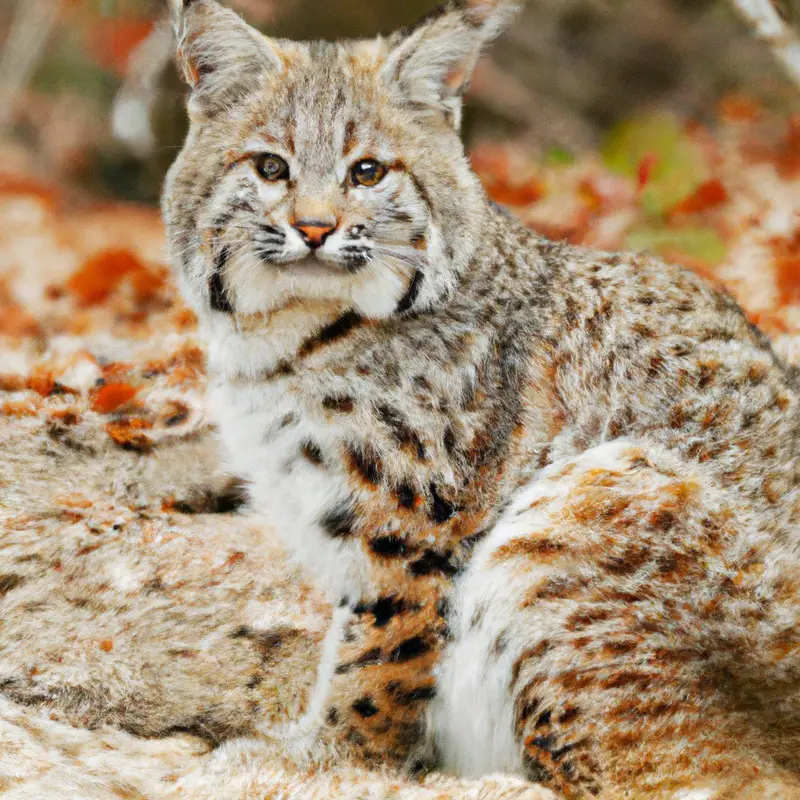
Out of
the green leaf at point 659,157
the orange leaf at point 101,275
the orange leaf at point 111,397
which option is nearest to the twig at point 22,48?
the orange leaf at point 101,275

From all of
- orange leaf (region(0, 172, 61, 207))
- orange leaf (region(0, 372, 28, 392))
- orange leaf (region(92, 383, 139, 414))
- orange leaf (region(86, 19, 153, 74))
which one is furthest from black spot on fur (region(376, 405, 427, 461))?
orange leaf (region(0, 172, 61, 207))

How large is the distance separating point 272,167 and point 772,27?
12.1 feet

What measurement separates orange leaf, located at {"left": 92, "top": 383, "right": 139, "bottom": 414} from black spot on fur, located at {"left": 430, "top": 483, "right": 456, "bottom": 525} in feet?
7.05

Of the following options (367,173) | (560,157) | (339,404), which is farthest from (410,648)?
(560,157)

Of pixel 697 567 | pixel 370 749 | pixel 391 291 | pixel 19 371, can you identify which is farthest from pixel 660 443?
pixel 19 371

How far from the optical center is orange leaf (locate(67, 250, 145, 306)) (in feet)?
23.4

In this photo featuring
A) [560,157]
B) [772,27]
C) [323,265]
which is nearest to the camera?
[323,265]

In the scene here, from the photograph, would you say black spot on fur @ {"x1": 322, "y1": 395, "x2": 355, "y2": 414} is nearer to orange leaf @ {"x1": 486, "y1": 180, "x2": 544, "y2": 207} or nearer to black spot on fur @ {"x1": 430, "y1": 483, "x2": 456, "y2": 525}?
black spot on fur @ {"x1": 430, "y1": 483, "x2": 456, "y2": 525}

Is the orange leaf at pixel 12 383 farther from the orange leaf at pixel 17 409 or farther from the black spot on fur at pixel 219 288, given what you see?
the black spot on fur at pixel 219 288

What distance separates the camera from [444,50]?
396 cm

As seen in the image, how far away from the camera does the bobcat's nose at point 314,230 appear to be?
3.48 meters

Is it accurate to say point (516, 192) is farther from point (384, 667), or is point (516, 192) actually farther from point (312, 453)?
point (384, 667)

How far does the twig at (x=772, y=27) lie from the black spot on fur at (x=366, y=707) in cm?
458

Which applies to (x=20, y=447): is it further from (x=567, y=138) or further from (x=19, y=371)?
(x=567, y=138)
